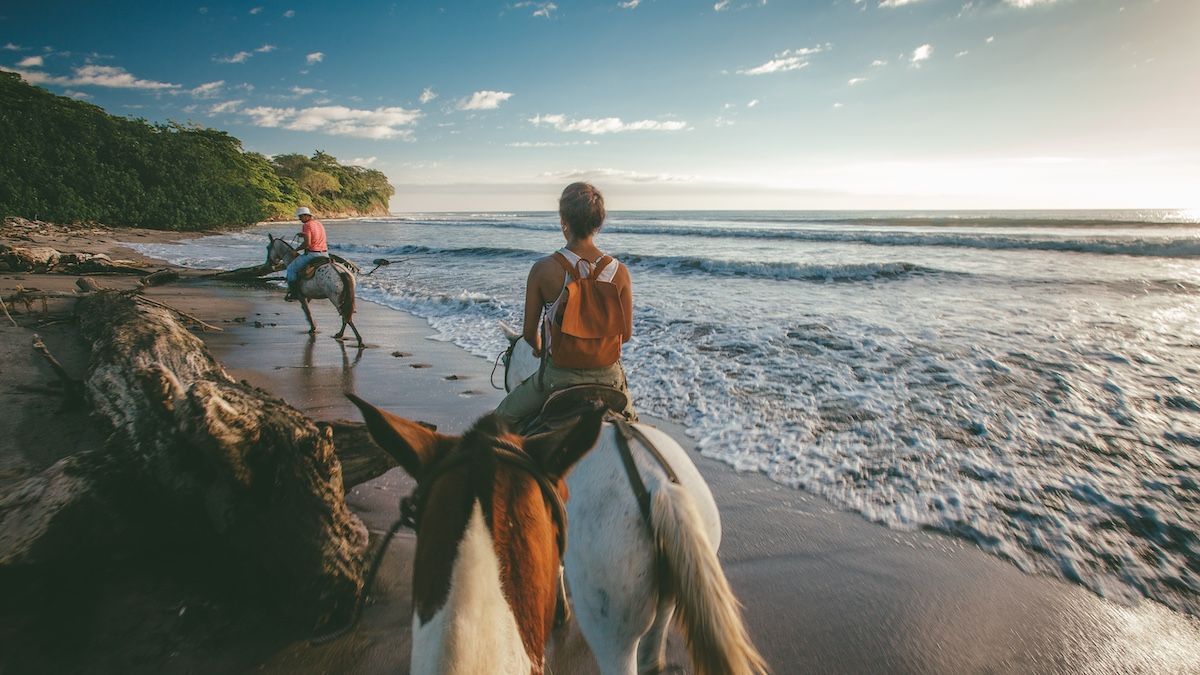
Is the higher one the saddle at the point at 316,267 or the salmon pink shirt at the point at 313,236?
the salmon pink shirt at the point at 313,236

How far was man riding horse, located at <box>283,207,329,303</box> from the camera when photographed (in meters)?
9.59

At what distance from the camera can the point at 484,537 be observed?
3.49 ft

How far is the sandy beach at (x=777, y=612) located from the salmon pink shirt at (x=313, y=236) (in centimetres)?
554

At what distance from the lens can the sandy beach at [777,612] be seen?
87.0 inches

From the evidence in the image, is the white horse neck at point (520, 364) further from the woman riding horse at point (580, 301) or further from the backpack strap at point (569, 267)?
the backpack strap at point (569, 267)

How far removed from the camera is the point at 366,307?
A: 1273 cm

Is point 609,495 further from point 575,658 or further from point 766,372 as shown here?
point 766,372

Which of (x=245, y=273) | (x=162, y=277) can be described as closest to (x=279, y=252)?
(x=245, y=273)

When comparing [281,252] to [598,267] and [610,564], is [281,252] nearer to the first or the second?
[598,267]

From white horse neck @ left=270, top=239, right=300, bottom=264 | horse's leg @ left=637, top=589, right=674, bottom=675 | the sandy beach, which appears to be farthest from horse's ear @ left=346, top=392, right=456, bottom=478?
white horse neck @ left=270, top=239, right=300, bottom=264

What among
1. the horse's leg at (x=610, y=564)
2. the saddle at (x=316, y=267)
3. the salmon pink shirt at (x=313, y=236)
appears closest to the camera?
the horse's leg at (x=610, y=564)

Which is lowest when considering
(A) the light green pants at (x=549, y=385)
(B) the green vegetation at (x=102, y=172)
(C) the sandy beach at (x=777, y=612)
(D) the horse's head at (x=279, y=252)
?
(C) the sandy beach at (x=777, y=612)

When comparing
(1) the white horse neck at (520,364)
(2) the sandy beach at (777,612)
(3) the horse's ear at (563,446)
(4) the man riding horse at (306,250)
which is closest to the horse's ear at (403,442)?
(3) the horse's ear at (563,446)

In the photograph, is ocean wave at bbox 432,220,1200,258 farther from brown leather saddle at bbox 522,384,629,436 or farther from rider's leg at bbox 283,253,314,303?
brown leather saddle at bbox 522,384,629,436
